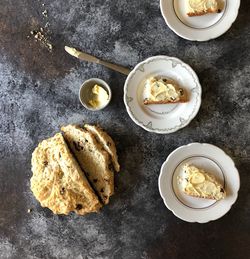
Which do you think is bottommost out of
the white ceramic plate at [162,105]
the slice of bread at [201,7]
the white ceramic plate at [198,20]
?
the white ceramic plate at [162,105]

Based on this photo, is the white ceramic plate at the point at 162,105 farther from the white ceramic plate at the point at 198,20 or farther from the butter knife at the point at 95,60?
the white ceramic plate at the point at 198,20

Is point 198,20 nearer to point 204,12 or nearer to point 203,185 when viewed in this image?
point 204,12

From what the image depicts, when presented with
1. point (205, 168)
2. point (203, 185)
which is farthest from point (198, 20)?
point (203, 185)

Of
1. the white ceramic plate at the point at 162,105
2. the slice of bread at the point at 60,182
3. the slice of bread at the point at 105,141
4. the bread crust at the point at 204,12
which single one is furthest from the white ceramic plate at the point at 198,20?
the slice of bread at the point at 60,182

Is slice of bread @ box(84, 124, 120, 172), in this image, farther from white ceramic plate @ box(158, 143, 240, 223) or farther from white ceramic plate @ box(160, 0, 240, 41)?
white ceramic plate @ box(160, 0, 240, 41)

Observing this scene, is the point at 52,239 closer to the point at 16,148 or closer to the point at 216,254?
the point at 16,148

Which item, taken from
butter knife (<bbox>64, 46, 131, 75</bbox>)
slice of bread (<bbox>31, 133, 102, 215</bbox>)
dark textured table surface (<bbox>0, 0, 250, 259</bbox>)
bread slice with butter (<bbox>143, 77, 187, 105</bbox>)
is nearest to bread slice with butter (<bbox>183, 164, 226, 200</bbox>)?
dark textured table surface (<bbox>0, 0, 250, 259</bbox>)
